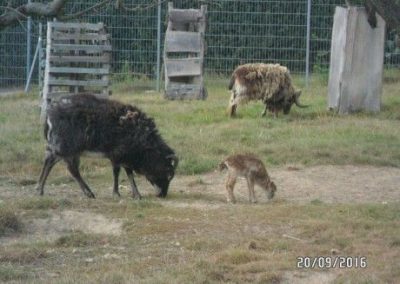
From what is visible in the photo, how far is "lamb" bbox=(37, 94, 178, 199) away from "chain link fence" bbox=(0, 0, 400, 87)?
37.9 ft

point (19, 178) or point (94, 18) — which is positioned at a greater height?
point (94, 18)

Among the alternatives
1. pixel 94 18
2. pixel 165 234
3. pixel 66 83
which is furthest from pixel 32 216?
pixel 94 18

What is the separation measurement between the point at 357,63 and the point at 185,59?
4318 mm

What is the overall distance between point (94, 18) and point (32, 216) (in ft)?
46.2

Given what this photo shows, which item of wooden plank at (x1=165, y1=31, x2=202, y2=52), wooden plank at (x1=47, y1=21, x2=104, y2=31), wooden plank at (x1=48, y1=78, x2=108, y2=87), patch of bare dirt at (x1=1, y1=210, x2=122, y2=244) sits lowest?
patch of bare dirt at (x1=1, y1=210, x2=122, y2=244)

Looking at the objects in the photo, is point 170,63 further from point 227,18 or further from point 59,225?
point 59,225

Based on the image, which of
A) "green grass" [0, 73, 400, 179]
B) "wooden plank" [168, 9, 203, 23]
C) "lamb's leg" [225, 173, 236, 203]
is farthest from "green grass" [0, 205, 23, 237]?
"wooden plank" [168, 9, 203, 23]

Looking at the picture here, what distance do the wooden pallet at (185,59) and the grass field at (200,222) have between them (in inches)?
161

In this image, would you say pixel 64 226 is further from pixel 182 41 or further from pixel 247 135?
pixel 182 41

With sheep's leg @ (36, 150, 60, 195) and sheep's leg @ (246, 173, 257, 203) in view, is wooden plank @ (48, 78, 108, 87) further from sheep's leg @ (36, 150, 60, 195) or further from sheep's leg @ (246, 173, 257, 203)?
sheep's leg @ (246, 173, 257, 203)

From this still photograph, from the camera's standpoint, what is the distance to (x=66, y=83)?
17.0 m

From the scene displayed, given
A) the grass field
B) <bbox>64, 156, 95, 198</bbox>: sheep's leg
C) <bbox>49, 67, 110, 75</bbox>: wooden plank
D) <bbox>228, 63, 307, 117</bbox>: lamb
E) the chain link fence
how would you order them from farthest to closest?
the chain link fence → <bbox>228, 63, 307, 117</bbox>: lamb → <bbox>49, 67, 110, 75</bbox>: wooden plank → <bbox>64, 156, 95, 198</bbox>: sheep's leg → the grass field

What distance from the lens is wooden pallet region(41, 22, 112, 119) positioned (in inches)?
666
